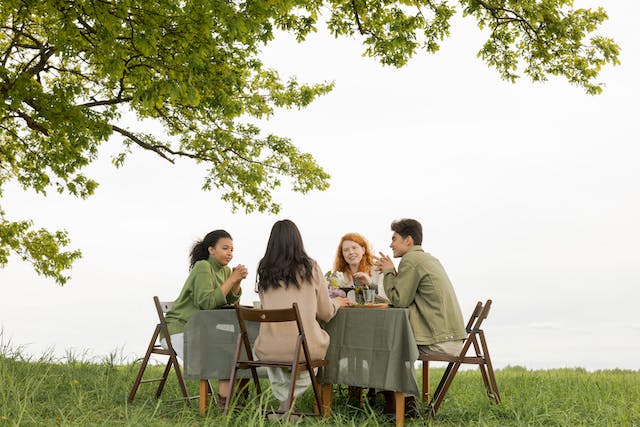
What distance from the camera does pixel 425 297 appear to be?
5.41 metres

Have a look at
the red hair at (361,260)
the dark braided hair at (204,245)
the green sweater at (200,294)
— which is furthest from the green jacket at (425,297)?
the dark braided hair at (204,245)

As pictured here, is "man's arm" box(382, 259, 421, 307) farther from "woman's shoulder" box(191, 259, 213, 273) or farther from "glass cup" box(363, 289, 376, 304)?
"woman's shoulder" box(191, 259, 213, 273)

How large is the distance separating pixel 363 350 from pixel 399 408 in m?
0.54

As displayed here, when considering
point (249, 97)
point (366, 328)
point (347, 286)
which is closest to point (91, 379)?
point (347, 286)

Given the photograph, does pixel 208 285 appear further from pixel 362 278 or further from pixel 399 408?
pixel 399 408

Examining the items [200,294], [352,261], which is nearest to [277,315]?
Answer: [200,294]

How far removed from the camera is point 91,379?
25.1 feet

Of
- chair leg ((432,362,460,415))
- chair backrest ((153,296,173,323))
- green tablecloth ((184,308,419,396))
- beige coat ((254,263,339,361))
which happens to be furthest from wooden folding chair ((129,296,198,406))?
chair leg ((432,362,460,415))

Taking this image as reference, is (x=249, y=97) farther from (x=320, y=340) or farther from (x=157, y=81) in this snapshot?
(x=320, y=340)

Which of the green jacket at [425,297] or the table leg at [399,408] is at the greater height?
the green jacket at [425,297]

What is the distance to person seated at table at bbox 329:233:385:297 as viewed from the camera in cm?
663

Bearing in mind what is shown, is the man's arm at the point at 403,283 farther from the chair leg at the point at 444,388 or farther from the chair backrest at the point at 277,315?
the chair backrest at the point at 277,315

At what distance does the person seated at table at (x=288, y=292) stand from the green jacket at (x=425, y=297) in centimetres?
69

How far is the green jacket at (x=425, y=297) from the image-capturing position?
5.38 meters
